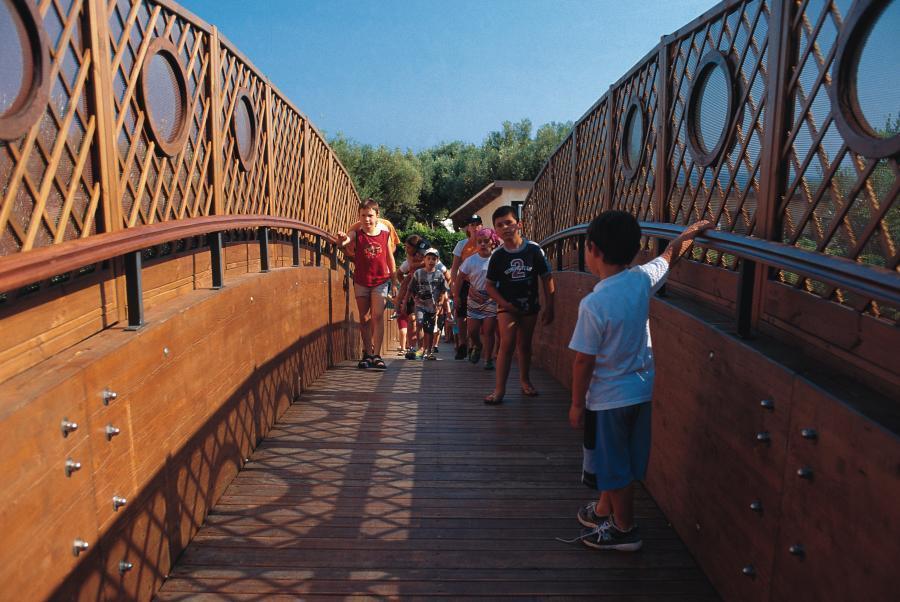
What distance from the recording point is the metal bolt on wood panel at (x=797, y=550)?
190 centimetres

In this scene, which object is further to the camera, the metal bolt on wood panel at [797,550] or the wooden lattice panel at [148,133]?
the wooden lattice panel at [148,133]

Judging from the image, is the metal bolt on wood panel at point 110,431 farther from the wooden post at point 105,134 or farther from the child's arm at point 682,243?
the child's arm at point 682,243

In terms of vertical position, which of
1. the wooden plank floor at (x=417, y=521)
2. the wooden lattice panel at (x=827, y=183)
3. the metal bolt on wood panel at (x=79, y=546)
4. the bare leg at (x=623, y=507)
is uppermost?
the wooden lattice panel at (x=827, y=183)

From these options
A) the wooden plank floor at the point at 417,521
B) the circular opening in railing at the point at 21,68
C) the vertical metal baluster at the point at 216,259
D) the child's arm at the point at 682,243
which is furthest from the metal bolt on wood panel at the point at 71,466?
the child's arm at the point at 682,243

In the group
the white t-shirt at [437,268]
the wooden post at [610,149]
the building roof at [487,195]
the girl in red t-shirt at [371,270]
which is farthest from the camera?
the building roof at [487,195]

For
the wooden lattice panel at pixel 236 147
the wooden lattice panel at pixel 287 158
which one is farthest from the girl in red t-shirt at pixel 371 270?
the wooden lattice panel at pixel 236 147

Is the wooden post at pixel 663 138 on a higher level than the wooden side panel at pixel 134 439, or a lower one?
higher

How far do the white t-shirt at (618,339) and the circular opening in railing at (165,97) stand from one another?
81.2 inches

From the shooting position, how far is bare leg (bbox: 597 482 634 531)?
2.77 m

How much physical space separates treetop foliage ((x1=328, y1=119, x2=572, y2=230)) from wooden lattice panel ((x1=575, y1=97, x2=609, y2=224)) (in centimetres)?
2749

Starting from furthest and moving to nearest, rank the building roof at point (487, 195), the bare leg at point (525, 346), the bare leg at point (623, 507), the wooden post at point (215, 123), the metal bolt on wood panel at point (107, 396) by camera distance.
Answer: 1. the building roof at point (487, 195)
2. the bare leg at point (525, 346)
3. the wooden post at point (215, 123)
4. the bare leg at point (623, 507)
5. the metal bolt on wood panel at point (107, 396)

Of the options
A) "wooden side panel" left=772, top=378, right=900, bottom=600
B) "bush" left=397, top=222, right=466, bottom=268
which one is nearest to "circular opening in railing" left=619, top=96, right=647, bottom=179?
"wooden side panel" left=772, top=378, right=900, bottom=600

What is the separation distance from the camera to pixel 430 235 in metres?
31.8

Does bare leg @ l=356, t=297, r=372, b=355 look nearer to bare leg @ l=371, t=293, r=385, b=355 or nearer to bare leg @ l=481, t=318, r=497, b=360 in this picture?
bare leg @ l=371, t=293, r=385, b=355
